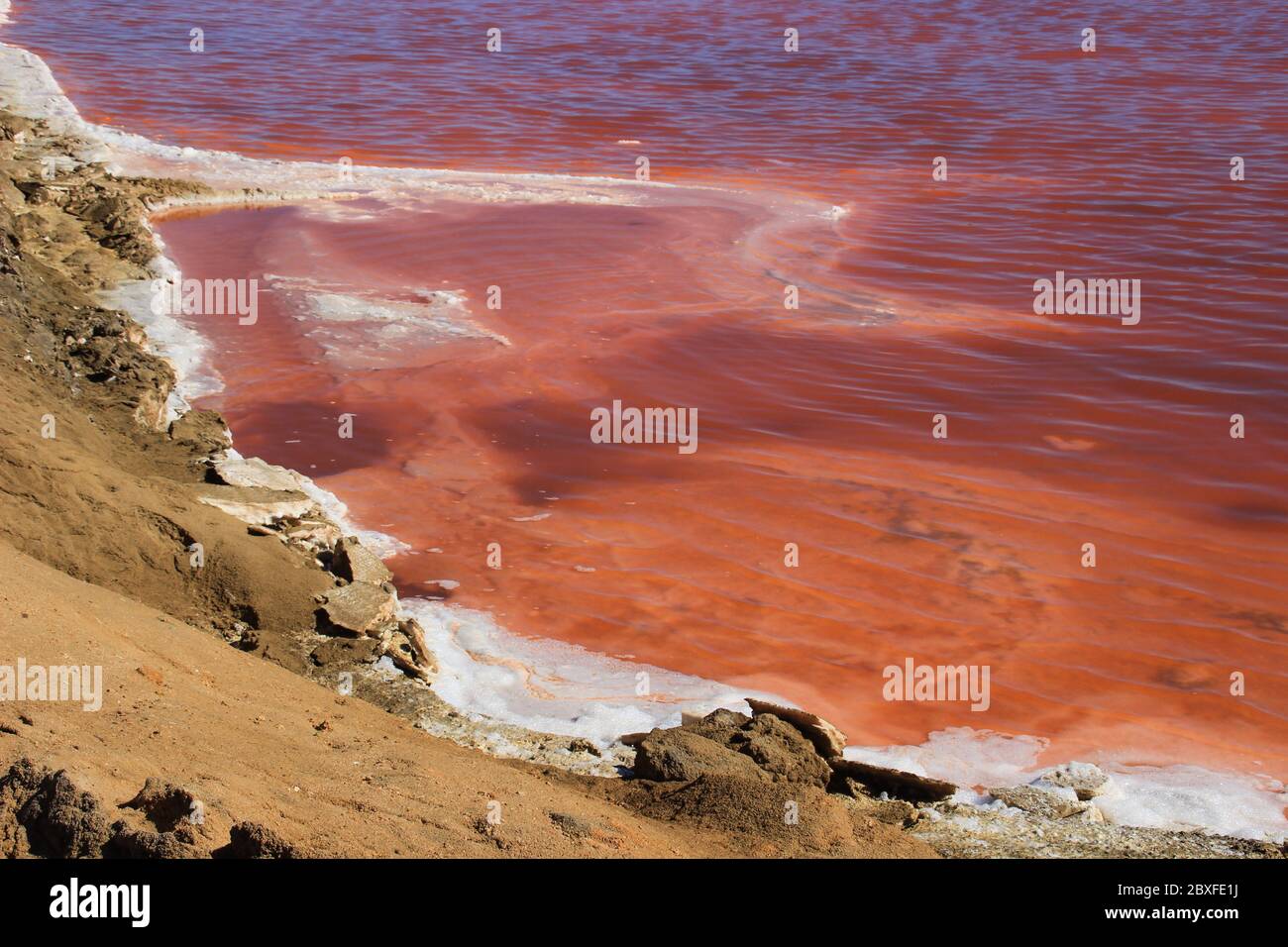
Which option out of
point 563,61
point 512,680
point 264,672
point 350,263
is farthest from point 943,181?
point 264,672

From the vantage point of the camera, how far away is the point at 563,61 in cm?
2670

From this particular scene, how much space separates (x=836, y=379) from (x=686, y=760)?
6585 mm

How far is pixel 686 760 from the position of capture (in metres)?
5.41

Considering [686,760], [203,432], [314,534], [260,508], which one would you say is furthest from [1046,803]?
[203,432]

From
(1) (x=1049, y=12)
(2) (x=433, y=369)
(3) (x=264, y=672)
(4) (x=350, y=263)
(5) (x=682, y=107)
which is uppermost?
(1) (x=1049, y=12)

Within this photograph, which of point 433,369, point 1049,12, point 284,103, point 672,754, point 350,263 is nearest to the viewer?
point 672,754

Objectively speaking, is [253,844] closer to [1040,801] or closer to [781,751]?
[781,751]

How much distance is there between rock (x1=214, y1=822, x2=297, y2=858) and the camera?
11.7 feet

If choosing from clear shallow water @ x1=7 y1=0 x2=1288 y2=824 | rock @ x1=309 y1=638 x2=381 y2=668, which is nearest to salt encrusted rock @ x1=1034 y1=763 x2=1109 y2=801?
clear shallow water @ x1=7 y1=0 x2=1288 y2=824

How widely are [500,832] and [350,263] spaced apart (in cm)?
1077

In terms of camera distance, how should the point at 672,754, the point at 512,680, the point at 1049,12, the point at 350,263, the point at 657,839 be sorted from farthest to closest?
1. the point at 1049,12
2. the point at 350,263
3. the point at 512,680
4. the point at 672,754
5. the point at 657,839

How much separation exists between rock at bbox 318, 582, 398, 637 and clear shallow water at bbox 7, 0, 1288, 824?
92cm

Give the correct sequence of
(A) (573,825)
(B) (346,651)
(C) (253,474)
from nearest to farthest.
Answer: (A) (573,825) < (B) (346,651) < (C) (253,474)
